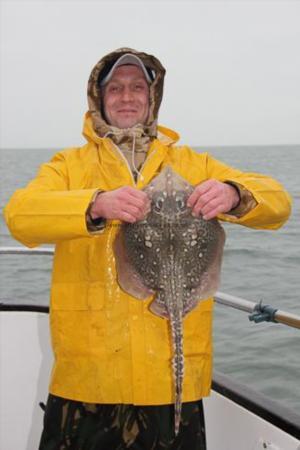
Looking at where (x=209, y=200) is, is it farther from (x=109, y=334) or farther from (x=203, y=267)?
(x=109, y=334)

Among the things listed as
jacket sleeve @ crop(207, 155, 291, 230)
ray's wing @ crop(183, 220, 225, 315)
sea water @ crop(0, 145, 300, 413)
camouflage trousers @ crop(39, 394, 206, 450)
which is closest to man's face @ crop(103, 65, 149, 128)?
jacket sleeve @ crop(207, 155, 291, 230)

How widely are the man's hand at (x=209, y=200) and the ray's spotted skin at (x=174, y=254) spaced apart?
0.04 meters

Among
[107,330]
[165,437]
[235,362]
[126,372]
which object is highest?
[107,330]

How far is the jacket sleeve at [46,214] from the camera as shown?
2.60m

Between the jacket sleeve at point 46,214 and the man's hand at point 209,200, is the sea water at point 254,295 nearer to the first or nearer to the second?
the jacket sleeve at point 46,214

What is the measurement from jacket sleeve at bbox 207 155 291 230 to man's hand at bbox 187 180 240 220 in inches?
6.4

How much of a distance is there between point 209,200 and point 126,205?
14.3 inches

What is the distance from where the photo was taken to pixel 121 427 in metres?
2.90

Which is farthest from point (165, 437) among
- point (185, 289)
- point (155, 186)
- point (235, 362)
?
point (235, 362)

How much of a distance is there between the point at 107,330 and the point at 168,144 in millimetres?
1104

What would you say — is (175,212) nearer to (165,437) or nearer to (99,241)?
(99,241)

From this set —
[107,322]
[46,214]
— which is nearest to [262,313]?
[107,322]

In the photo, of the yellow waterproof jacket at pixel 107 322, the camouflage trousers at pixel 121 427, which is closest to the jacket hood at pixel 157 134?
the yellow waterproof jacket at pixel 107 322

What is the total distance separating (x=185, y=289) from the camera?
8.47 feet
